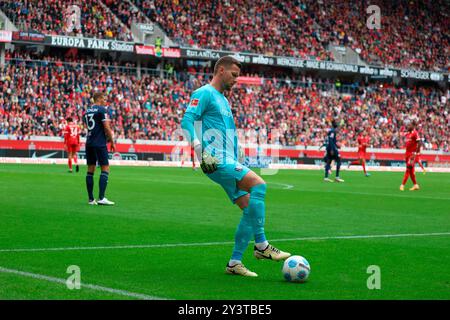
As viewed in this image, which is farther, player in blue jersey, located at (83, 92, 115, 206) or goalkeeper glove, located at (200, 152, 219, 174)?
player in blue jersey, located at (83, 92, 115, 206)

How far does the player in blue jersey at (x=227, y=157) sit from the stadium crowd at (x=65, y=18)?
40964 millimetres

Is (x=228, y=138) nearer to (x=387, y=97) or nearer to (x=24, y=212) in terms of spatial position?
(x=24, y=212)

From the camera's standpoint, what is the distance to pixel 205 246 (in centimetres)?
1011

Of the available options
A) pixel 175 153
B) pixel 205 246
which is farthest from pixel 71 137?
pixel 205 246

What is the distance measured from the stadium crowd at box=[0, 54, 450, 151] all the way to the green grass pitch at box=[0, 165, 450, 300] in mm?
26941

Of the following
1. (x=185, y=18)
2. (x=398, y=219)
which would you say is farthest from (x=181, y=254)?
(x=185, y=18)

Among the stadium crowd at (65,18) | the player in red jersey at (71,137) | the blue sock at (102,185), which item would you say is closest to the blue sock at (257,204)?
the blue sock at (102,185)

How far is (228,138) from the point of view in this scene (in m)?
8.26

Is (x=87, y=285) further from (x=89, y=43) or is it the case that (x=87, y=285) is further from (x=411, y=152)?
(x=89, y=43)

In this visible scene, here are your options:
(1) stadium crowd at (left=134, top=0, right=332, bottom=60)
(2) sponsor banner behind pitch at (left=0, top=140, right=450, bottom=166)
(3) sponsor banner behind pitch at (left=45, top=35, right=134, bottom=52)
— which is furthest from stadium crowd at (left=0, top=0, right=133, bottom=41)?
(2) sponsor banner behind pitch at (left=0, top=140, right=450, bottom=166)

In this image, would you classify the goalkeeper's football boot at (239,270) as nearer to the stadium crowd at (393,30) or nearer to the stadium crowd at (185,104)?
the stadium crowd at (185,104)

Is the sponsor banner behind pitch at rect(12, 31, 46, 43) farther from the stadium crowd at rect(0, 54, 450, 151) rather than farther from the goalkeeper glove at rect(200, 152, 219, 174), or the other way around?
the goalkeeper glove at rect(200, 152, 219, 174)

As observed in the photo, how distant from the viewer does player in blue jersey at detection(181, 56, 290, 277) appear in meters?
7.96

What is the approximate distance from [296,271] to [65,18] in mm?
44208
